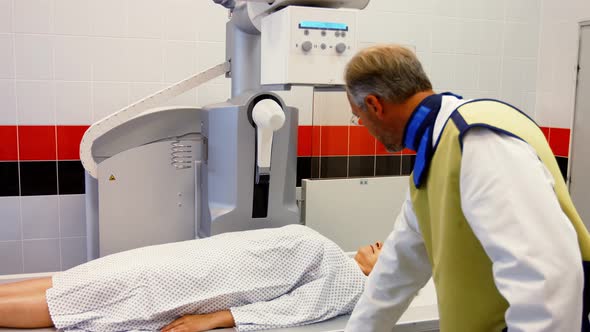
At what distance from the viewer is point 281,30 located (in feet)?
6.31

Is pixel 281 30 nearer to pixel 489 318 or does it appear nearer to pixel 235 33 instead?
pixel 235 33

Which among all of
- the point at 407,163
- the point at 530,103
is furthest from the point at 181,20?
the point at 530,103

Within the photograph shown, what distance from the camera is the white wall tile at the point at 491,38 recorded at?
3.72 meters

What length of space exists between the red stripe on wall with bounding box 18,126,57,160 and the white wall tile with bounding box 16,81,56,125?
0.12 feet

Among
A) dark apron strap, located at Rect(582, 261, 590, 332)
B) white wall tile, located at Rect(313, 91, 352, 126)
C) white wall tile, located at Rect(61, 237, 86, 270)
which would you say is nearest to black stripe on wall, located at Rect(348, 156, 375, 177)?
white wall tile, located at Rect(313, 91, 352, 126)

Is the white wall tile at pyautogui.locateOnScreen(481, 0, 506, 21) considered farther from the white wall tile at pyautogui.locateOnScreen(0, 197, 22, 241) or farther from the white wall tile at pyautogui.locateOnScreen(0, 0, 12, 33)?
the white wall tile at pyautogui.locateOnScreen(0, 197, 22, 241)

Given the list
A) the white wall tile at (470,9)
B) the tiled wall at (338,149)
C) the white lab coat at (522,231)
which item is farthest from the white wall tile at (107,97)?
the white lab coat at (522,231)

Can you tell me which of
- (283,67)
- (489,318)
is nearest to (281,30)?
(283,67)

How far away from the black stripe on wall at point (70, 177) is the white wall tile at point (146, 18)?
30.4 inches

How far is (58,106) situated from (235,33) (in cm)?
120

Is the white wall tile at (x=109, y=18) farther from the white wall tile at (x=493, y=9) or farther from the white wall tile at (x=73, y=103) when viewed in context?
the white wall tile at (x=493, y=9)

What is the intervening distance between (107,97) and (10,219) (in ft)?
2.70

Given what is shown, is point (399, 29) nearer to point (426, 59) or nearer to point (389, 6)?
point (389, 6)

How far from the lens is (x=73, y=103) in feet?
10.0
